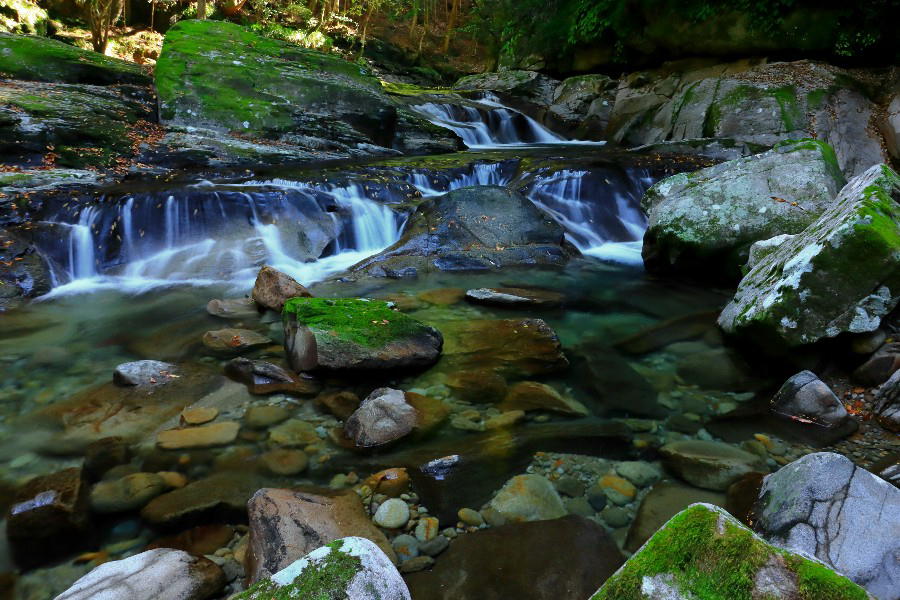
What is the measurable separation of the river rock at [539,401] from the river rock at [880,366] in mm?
2017

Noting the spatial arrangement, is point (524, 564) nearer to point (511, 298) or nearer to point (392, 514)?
point (392, 514)

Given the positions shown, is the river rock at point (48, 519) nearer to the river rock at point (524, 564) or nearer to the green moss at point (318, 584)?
the green moss at point (318, 584)

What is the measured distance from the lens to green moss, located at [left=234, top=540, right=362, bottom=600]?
5.17 ft

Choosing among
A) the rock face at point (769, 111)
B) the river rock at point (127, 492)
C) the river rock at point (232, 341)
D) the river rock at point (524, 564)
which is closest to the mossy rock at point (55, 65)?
the river rock at point (232, 341)

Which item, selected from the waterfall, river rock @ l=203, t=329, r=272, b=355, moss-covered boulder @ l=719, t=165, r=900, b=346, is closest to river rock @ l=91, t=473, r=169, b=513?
river rock @ l=203, t=329, r=272, b=355

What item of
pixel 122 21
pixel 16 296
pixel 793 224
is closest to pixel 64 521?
pixel 16 296

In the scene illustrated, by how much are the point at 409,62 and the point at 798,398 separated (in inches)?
1265

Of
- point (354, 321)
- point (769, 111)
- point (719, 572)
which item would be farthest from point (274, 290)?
point (769, 111)

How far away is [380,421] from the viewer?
3389 millimetres

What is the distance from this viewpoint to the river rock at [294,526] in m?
2.24

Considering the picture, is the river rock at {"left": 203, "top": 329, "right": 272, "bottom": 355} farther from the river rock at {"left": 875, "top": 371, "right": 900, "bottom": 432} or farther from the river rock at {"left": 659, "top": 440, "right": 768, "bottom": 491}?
the river rock at {"left": 875, "top": 371, "right": 900, "bottom": 432}

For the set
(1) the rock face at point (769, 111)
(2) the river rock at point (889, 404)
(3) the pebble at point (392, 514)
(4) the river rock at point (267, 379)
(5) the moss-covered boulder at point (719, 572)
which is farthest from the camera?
(1) the rock face at point (769, 111)

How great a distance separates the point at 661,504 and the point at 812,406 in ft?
5.00

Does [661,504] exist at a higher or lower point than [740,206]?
lower
